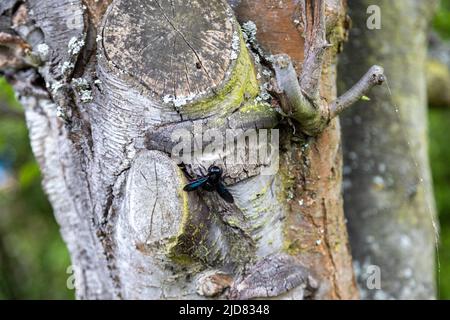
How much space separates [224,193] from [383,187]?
917mm

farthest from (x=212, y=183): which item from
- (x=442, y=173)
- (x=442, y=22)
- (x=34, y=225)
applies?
(x=34, y=225)

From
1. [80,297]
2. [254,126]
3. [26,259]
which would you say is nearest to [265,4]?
[254,126]

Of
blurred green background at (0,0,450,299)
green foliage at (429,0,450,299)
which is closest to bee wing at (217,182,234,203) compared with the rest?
blurred green background at (0,0,450,299)

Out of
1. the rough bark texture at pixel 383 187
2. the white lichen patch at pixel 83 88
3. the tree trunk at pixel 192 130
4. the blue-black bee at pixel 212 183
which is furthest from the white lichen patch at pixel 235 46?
the rough bark texture at pixel 383 187

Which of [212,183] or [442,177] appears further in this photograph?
[442,177]

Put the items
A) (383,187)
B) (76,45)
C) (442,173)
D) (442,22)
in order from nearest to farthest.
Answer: (76,45), (383,187), (442,22), (442,173)

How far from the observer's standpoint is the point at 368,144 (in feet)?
6.23

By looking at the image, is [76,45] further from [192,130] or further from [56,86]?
[192,130]

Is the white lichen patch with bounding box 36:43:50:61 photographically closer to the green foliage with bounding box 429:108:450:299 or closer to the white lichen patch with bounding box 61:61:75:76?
the white lichen patch with bounding box 61:61:75:76

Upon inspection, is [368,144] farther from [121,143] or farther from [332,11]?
[121,143]

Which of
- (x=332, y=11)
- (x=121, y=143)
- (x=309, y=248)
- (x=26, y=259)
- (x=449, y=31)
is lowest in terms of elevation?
(x=26, y=259)

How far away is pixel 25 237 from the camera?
14.9 ft

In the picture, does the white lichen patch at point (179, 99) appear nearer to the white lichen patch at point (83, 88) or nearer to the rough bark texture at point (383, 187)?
the white lichen patch at point (83, 88)
